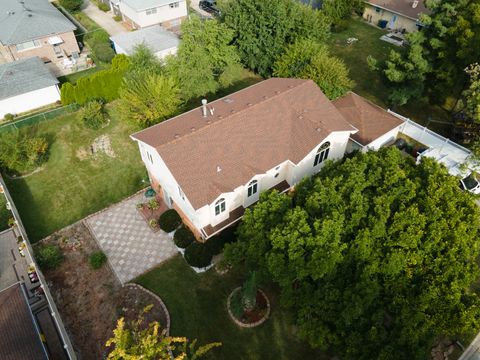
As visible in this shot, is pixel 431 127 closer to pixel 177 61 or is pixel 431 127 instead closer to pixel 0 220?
pixel 177 61

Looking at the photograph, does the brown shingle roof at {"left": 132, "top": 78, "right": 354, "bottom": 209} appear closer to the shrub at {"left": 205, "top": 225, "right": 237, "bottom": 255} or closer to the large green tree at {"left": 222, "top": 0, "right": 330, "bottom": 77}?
the shrub at {"left": 205, "top": 225, "right": 237, "bottom": 255}

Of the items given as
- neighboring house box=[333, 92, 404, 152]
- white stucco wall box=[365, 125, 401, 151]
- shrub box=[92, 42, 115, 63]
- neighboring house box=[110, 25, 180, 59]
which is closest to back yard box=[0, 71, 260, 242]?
neighboring house box=[110, 25, 180, 59]

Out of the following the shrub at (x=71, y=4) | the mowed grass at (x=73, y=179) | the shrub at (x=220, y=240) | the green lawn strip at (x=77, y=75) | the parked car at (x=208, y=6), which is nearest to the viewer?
the shrub at (x=220, y=240)

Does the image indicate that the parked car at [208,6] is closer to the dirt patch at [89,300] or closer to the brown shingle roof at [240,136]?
the brown shingle roof at [240,136]

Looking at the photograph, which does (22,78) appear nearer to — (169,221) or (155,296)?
(169,221)

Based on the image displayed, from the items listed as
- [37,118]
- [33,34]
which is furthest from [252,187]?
[33,34]

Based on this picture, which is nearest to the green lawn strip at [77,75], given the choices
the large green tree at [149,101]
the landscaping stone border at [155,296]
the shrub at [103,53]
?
the shrub at [103,53]

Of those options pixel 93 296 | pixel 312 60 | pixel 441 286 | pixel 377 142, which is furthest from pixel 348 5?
pixel 93 296

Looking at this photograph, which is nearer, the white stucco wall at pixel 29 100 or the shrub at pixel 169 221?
the shrub at pixel 169 221
